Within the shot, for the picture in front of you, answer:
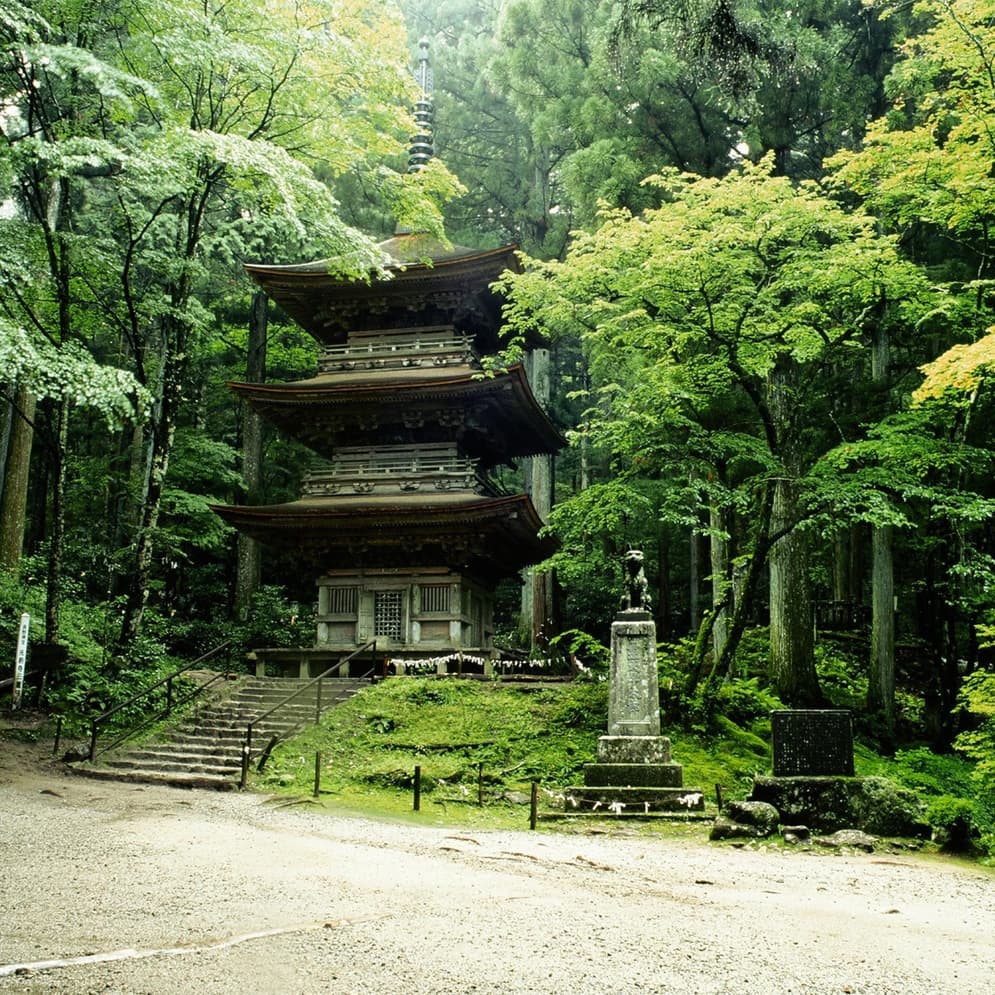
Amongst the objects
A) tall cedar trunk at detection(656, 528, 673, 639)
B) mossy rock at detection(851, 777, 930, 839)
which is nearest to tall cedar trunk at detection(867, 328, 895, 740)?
mossy rock at detection(851, 777, 930, 839)

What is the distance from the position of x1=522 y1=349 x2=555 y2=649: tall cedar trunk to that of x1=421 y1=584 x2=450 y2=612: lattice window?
4.98 meters

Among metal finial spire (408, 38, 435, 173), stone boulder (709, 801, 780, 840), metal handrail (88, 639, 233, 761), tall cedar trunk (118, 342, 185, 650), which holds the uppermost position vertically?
metal finial spire (408, 38, 435, 173)

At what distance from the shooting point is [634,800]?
9961 mm

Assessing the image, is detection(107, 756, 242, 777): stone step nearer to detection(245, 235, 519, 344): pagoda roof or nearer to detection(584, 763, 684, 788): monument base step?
detection(584, 763, 684, 788): monument base step

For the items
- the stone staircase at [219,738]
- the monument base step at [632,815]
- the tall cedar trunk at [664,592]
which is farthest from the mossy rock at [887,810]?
the tall cedar trunk at [664,592]

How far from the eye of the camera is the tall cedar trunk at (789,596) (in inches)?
543

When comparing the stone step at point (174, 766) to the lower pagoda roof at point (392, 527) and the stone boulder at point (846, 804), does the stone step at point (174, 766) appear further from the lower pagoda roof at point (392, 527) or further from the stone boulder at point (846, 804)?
the stone boulder at point (846, 804)

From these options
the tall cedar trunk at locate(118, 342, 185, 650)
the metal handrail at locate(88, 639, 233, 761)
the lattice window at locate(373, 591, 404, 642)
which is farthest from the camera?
the lattice window at locate(373, 591, 404, 642)

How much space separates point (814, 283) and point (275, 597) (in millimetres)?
15441

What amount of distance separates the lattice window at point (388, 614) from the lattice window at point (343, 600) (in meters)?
0.50

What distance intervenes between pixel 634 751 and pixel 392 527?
847 centimetres

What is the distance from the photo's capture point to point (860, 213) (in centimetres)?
1127

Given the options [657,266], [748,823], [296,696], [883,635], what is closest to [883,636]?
[883,635]

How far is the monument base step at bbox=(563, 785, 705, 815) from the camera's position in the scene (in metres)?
9.82
